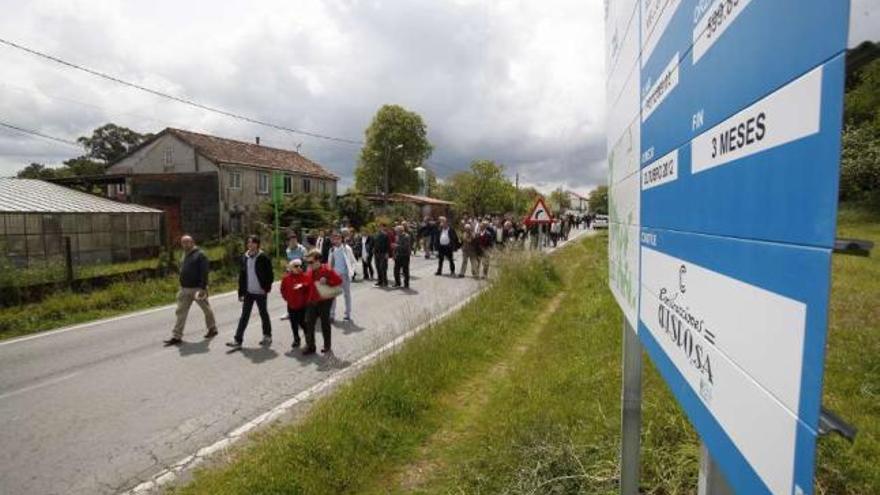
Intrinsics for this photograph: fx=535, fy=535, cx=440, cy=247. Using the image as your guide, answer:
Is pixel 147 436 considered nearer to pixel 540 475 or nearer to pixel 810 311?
pixel 540 475

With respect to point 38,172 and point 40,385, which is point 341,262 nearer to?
point 40,385

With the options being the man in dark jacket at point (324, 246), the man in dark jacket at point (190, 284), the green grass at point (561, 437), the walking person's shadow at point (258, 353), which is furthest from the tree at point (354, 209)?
the green grass at point (561, 437)

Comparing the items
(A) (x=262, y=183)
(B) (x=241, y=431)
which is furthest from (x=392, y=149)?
(B) (x=241, y=431)

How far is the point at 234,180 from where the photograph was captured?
3641cm

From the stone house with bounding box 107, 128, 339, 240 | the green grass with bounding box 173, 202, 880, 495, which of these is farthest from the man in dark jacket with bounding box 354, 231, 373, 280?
the stone house with bounding box 107, 128, 339, 240

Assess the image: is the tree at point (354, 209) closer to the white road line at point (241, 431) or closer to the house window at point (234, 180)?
the house window at point (234, 180)

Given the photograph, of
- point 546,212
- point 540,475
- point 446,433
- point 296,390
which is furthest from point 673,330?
point 546,212

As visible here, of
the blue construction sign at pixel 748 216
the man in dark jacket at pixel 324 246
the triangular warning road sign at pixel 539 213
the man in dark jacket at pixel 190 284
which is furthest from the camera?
the triangular warning road sign at pixel 539 213

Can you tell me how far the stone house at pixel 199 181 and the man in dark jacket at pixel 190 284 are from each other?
23.8 m

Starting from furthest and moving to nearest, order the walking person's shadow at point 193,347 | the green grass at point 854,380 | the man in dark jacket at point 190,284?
the man in dark jacket at point 190,284, the walking person's shadow at point 193,347, the green grass at point 854,380

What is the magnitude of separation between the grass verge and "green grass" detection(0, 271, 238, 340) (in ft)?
27.4

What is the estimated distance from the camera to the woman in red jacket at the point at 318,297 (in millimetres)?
8148

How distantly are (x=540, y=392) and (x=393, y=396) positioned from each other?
61.4 inches

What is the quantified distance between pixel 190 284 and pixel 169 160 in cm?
3309
